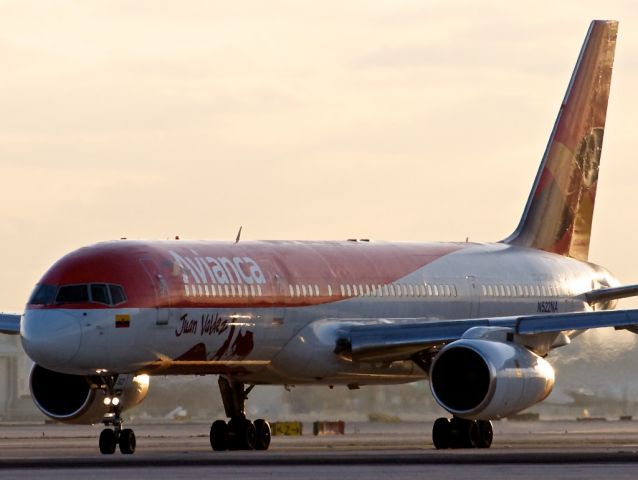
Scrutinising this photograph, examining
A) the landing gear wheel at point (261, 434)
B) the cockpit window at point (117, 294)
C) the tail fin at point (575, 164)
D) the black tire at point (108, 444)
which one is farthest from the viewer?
the tail fin at point (575, 164)

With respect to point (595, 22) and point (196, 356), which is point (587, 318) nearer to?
point (196, 356)

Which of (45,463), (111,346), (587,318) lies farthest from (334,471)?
(587,318)

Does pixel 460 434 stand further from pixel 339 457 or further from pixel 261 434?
pixel 339 457

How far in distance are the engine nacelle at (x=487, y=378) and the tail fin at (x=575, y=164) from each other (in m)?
11.0

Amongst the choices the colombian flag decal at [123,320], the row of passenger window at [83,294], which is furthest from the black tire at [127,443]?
the row of passenger window at [83,294]

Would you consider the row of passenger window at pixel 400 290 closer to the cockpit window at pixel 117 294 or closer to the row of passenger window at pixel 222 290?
the row of passenger window at pixel 222 290

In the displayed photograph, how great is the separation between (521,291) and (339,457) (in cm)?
1453

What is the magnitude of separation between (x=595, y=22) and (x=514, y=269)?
26.9 ft

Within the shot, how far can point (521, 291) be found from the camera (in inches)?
1982

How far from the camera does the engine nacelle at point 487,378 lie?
4091 centimetres

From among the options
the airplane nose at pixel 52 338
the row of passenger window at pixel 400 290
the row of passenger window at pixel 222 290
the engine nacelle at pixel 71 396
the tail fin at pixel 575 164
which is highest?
the tail fin at pixel 575 164

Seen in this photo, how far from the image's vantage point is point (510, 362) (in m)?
41.3

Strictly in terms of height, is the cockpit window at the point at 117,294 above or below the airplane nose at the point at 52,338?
above

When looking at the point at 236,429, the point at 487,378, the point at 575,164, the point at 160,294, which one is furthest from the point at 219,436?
the point at 575,164
